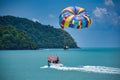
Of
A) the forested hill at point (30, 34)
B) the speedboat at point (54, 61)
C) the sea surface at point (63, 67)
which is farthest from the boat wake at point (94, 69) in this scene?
the forested hill at point (30, 34)

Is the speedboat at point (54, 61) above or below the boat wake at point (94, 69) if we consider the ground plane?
above

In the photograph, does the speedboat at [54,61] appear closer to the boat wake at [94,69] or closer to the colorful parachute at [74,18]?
the boat wake at [94,69]

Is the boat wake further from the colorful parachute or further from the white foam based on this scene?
the colorful parachute

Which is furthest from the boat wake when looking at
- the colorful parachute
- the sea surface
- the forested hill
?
the colorful parachute

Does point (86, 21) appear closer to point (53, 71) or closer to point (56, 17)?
point (56, 17)

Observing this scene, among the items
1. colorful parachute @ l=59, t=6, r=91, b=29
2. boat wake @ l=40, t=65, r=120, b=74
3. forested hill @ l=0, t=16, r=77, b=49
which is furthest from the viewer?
forested hill @ l=0, t=16, r=77, b=49
